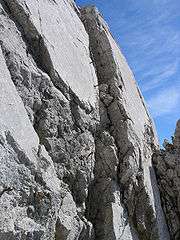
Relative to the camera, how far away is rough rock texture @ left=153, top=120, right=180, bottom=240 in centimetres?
2216

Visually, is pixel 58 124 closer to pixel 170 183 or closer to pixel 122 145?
pixel 122 145

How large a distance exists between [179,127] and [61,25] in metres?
9.50

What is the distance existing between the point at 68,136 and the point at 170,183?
793cm

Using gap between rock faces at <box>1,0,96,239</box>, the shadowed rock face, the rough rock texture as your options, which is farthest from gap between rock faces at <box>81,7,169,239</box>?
gap between rock faces at <box>1,0,96,239</box>

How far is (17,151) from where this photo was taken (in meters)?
13.6

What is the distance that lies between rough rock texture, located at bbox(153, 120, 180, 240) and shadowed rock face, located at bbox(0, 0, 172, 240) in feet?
1.34

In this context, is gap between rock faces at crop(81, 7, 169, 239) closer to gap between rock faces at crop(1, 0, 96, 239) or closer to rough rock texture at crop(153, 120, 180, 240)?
rough rock texture at crop(153, 120, 180, 240)

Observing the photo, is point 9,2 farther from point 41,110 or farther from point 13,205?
point 13,205

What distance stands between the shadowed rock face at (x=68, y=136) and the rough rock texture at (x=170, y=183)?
0.41 metres

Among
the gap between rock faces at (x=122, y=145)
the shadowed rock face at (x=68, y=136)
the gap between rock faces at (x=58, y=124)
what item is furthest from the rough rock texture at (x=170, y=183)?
the gap between rock faces at (x=58, y=124)

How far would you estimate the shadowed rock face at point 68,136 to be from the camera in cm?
1384

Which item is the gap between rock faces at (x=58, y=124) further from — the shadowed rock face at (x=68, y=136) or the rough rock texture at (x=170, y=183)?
the rough rock texture at (x=170, y=183)

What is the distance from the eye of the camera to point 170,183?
23.0 m

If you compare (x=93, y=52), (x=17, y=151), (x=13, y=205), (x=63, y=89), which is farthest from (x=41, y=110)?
(x=93, y=52)
